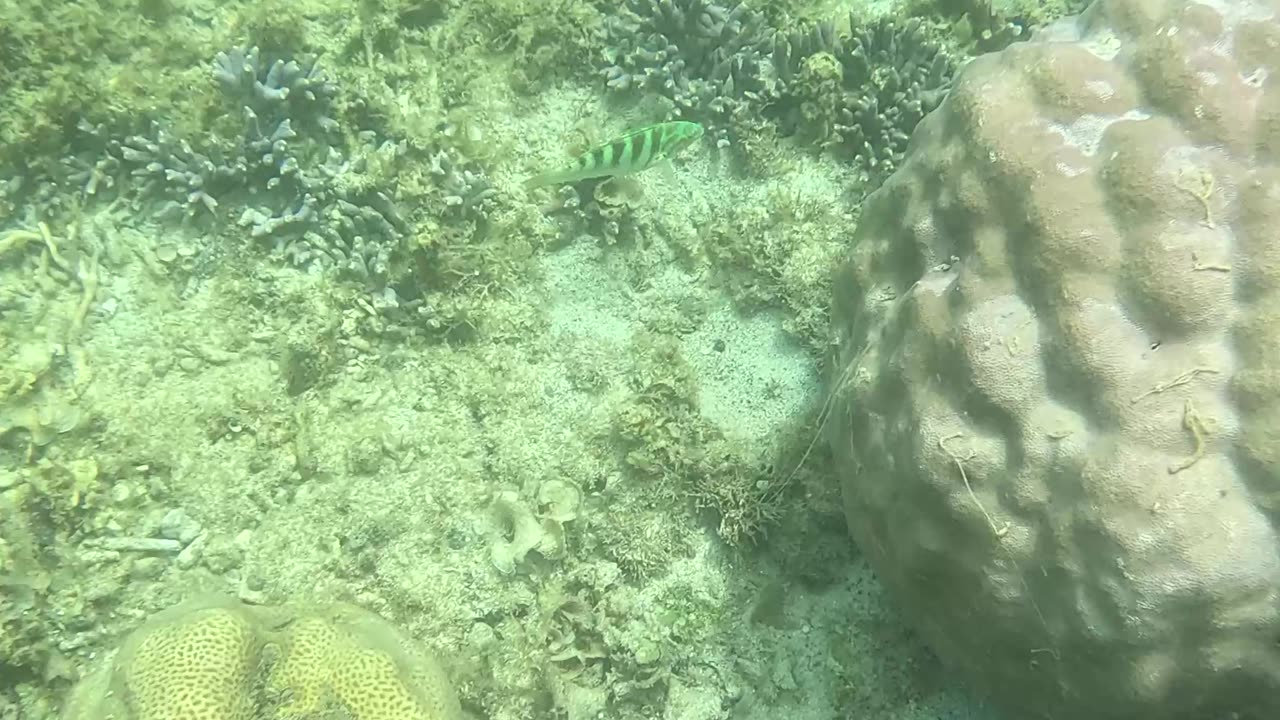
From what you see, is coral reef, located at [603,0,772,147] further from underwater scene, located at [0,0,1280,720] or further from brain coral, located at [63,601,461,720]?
brain coral, located at [63,601,461,720]

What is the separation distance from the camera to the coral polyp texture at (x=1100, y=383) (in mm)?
2439

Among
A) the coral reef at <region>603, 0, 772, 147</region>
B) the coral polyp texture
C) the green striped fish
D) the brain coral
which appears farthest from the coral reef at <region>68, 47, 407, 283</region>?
the coral polyp texture

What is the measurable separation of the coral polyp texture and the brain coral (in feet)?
6.93

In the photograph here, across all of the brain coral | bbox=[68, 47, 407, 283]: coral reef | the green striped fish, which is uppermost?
the green striped fish

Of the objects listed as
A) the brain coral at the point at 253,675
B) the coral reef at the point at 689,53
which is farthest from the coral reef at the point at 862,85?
the brain coral at the point at 253,675

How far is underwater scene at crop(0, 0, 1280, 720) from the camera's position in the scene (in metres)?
2.60

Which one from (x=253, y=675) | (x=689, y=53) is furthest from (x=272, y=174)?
(x=253, y=675)

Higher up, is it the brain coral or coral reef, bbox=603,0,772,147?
coral reef, bbox=603,0,772,147

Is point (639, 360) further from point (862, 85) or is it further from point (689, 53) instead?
point (862, 85)

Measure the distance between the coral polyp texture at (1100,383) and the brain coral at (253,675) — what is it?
2113mm

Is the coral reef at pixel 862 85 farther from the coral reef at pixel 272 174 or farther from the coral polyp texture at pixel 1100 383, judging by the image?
the coral reef at pixel 272 174

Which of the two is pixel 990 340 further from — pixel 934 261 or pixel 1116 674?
pixel 1116 674

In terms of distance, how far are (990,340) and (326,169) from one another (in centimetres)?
390

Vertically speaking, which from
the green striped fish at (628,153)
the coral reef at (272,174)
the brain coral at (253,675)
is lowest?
the brain coral at (253,675)
